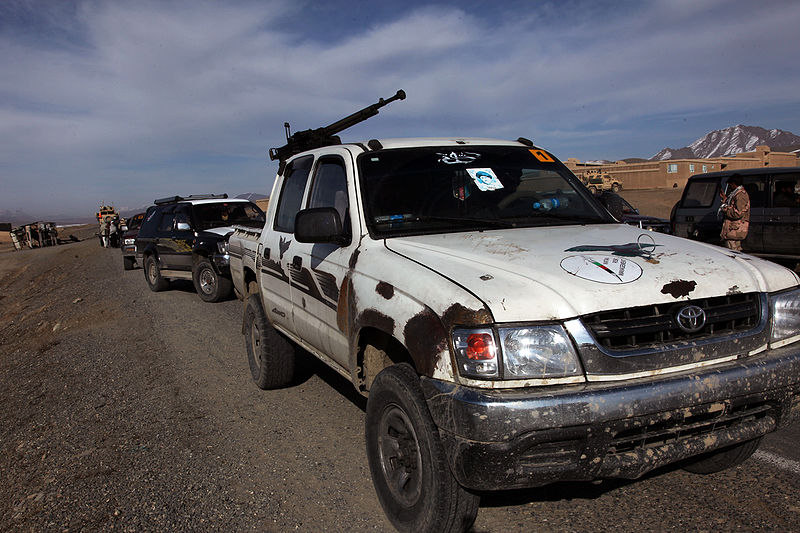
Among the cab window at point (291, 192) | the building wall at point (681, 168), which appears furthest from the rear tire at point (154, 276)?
the building wall at point (681, 168)

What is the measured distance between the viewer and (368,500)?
10.6 feet

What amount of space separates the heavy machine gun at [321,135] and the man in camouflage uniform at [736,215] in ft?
19.0

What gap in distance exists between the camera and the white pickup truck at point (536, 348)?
2.23 metres

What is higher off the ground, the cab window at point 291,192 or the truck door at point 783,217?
the cab window at point 291,192

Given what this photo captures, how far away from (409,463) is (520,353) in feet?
2.68

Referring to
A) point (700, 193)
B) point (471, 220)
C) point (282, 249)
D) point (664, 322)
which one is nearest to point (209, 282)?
point (282, 249)

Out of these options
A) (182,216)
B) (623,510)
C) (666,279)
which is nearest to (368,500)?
(623,510)

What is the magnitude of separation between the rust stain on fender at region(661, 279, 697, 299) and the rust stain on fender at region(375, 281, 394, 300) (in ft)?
3.91

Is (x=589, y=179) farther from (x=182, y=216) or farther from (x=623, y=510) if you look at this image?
(x=623, y=510)

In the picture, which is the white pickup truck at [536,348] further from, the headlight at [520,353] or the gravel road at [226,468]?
the gravel road at [226,468]

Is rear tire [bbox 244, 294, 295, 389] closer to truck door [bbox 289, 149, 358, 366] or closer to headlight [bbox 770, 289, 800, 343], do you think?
truck door [bbox 289, 149, 358, 366]

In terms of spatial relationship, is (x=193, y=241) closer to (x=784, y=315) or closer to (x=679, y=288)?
(x=679, y=288)

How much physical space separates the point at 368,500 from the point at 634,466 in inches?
60.2

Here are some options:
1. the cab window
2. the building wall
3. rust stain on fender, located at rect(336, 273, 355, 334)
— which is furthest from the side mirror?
the building wall
